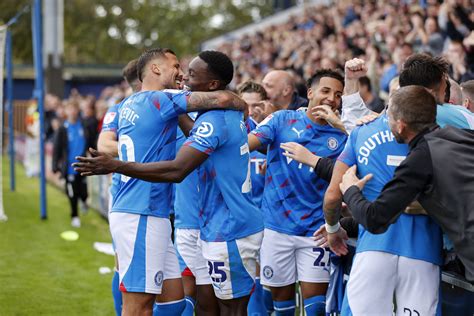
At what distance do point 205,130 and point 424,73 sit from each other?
1379 millimetres

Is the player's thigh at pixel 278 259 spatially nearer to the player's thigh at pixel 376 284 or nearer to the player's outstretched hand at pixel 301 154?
the player's outstretched hand at pixel 301 154

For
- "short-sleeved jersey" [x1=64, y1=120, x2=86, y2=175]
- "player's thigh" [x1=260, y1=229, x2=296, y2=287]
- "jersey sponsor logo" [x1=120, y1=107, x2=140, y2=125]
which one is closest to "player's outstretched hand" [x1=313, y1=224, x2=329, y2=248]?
"player's thigh" [x1=260, y1=229, x2=296, y2=287]

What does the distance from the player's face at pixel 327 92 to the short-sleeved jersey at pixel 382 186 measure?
52.7 inches

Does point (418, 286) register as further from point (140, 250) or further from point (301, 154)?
point (140, 250)

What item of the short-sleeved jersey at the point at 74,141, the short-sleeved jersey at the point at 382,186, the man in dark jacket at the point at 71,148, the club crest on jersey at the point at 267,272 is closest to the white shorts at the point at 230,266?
the short-sleeved jersey at the point at 382,186

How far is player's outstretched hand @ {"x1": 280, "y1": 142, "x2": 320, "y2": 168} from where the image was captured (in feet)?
17.6

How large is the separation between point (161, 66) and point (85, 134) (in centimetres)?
872

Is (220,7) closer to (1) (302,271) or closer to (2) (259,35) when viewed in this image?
(2) (259,35)

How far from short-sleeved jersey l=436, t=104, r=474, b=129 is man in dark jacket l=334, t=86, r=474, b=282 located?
480 millimetres

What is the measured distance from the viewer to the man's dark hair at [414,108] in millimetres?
4062

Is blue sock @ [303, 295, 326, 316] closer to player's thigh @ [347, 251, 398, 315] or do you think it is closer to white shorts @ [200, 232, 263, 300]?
white shorts @ [200, 232, 263, 300]

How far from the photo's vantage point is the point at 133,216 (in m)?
4.87

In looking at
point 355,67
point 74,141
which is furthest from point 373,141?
point 74,141

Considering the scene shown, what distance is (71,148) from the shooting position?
1347 centimetres
